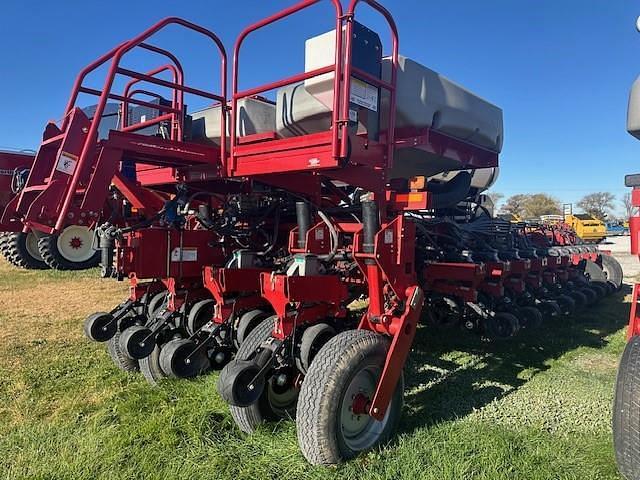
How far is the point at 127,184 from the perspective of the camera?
4777 mm

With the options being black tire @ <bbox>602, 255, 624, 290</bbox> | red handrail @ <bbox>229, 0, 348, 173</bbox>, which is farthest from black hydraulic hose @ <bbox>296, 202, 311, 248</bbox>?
black tire @ <bbox>602, 255, 624, 290</bbox>

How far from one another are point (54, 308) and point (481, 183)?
21.7ft

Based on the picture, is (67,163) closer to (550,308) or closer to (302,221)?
(302,221)

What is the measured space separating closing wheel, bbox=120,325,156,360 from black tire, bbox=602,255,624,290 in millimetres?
8994

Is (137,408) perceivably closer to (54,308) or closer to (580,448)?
(580,448)

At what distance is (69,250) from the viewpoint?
11828 mm

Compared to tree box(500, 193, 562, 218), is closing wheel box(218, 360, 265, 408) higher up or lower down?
lower down

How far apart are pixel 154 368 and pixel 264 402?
147cm

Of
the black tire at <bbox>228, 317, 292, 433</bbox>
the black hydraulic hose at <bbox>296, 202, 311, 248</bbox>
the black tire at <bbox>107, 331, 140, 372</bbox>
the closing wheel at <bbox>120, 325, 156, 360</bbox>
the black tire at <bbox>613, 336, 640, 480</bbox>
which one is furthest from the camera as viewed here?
the black tire at <bbox>107, 331, 140, 372</bbox>

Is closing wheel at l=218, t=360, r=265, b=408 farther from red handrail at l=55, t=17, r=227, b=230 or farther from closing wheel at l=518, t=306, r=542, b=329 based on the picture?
closing wheel at l=518, t=306, r=542, b=329

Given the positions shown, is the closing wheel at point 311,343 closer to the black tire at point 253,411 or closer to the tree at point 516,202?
the black tire at point 253,411

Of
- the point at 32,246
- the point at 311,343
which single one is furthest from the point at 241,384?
the point at 32,246

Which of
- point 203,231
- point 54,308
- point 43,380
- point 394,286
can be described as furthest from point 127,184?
point 54,308

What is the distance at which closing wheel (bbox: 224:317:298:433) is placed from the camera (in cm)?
343
